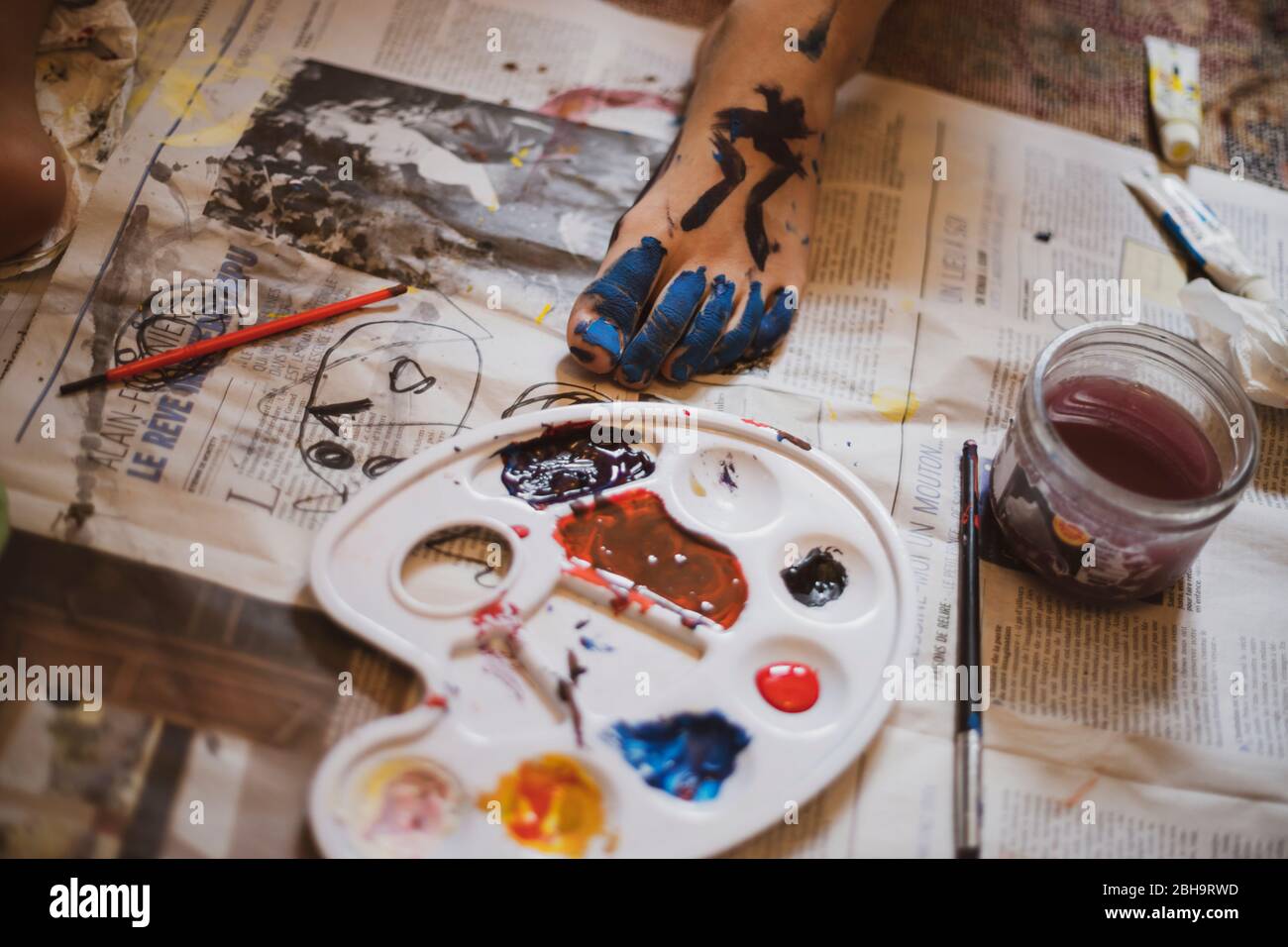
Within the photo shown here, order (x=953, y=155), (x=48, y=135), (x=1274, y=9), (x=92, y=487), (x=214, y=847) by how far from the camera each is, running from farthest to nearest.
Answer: (x=1274, y=9) < (x=953, y=155) < (x=48, y=135) < (x=92, y=487) < (x=214, y=847)

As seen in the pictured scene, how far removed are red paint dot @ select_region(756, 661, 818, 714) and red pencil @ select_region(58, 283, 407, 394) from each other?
1.48ft

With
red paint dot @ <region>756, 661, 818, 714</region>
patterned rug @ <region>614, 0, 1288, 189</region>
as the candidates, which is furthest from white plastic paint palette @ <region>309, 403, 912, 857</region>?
patterned rug @ <region>614, 0, 1288, 189</region>

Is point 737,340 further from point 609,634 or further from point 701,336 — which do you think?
point 609,634

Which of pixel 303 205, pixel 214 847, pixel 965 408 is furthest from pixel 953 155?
pixel 214 847

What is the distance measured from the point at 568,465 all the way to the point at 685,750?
0.76 feet

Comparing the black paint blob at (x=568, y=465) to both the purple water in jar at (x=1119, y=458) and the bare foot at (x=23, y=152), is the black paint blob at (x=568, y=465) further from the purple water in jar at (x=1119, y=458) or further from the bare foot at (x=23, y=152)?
the bare foot at (x=23, y=152)

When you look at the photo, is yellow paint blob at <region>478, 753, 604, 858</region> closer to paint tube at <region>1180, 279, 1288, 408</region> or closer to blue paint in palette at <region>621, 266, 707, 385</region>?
blue paint in palette at <region>621, 266, 707, 385</region>

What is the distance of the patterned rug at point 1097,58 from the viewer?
1.00 m

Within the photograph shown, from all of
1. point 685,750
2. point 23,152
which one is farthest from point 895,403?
point 23,152

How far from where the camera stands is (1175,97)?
→ 1.00m

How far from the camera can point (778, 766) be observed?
60cm

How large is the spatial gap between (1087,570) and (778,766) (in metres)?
0.28

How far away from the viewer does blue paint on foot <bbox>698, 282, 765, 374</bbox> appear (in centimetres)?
79
